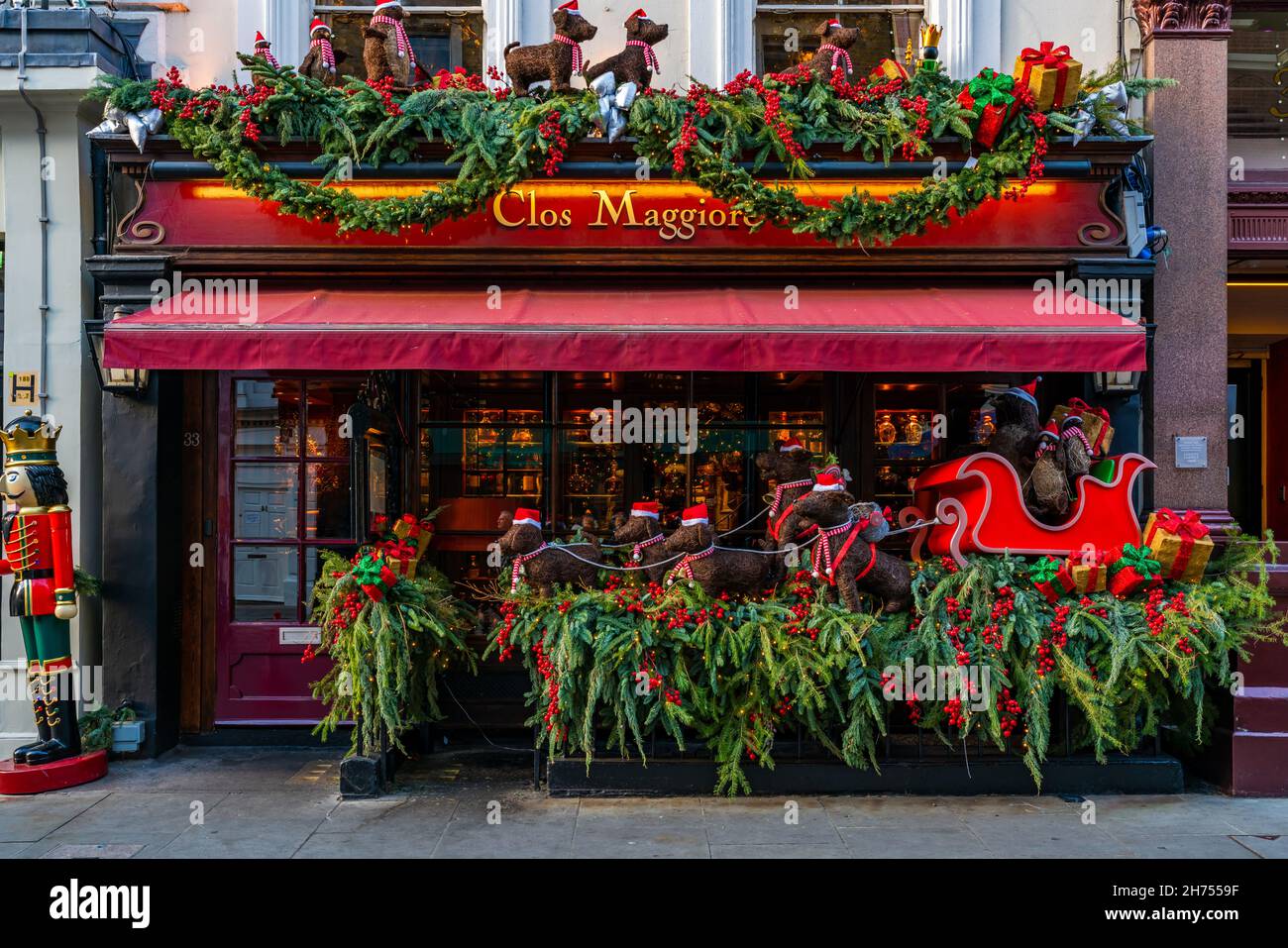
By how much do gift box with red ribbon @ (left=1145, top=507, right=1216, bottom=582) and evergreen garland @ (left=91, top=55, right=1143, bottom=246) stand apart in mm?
2721

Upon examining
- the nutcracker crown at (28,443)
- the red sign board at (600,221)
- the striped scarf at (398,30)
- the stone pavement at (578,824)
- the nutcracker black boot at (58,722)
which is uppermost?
the striped scarf at (398,30)

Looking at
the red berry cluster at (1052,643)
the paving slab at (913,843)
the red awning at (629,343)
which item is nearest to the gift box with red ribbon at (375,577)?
the red awning at (629,343)

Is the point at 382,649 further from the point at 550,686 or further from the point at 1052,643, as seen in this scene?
the point at 1052,643

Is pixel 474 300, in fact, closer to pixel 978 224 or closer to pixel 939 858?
pixel 978 224

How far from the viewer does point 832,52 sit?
757cm

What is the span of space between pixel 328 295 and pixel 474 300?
1.12 metres

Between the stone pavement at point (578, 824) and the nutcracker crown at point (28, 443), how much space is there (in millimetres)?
2330

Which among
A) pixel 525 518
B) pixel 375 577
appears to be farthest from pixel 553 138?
pixel 375 577

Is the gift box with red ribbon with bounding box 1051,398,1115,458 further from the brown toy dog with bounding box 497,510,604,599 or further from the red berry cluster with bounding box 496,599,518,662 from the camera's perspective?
the red berry cluster with bounding box 496,599,518,662

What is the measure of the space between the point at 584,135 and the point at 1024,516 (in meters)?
4.29

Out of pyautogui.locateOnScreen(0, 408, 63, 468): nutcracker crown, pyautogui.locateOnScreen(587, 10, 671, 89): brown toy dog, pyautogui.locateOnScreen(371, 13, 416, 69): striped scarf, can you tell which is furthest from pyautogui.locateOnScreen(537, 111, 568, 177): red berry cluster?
pyautogui.locateOnScreen(0, 408, 63, 468): nutcracker crown

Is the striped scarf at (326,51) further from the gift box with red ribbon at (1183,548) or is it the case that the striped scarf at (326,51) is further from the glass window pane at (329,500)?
the gift box with red ribbon at (1183,548)

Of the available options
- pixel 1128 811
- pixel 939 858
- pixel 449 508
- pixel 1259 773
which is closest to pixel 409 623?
pixel 449 508

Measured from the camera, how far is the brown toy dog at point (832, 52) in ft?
24.7
